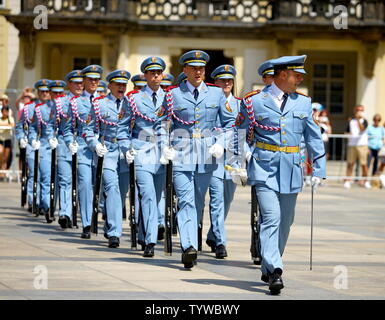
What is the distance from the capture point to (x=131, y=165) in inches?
516

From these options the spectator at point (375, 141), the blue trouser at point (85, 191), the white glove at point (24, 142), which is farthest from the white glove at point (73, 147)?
Answer: the spectator at point (375, 141)

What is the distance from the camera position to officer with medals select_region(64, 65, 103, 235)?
1457 centimetres

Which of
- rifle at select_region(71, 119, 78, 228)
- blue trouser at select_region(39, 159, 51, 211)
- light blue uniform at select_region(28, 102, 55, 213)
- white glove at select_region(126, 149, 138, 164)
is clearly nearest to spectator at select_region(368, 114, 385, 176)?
light blue uniform at select_region(28, 102, 55, 213)

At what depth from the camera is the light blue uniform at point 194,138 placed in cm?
1165

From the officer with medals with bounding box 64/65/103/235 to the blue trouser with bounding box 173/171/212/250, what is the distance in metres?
2.90

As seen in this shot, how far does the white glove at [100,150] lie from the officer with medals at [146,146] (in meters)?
0.65

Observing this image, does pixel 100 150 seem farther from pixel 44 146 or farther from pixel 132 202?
pixel 44 146

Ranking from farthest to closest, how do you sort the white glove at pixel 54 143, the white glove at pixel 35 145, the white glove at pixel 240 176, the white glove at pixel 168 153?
the white glove at pixel 35 145, the white glove at pixel 54 143, the white glove at pixel 168 153, the white glove at pixel 240 176

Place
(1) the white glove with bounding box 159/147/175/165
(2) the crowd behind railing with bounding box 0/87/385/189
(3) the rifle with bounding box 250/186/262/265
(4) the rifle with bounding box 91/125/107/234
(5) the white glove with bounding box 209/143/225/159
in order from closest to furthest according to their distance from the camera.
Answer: (5) the white glove with bounding box 209/143/225/159
(1) the white glove with bounding box 159/147/175/165
(3) the rifle with bounding box 250/186/262/265
(4) the rifle with bounding box 91/125/107/234
(2) the crowd behind railing with bounding box 0/87/385/189

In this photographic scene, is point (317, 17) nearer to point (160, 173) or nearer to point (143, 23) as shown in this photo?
point (143, 23)

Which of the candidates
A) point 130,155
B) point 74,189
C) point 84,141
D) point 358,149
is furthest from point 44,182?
point 358,149

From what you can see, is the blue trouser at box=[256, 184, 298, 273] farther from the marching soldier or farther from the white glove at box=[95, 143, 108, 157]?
the marching soldier

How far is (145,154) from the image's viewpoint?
41.5ft

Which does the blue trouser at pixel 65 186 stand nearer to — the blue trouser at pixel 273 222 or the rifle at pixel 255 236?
the rifle at pixel 255 236
